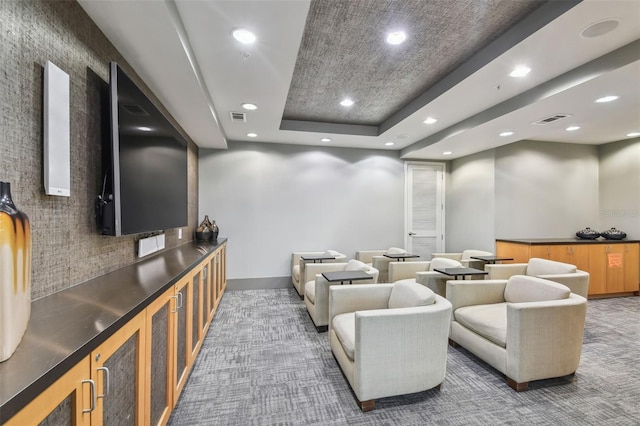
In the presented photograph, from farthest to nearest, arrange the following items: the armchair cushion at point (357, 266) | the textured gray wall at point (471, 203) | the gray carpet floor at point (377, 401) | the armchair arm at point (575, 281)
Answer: the textured gray wall at point (471, 203) < the armchair cushion at point (357, 266) < the armchair arm at point (575, 281) < the gray carpet floor at point (377, 401)

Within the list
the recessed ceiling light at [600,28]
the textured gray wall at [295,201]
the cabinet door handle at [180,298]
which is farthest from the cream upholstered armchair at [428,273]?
the cabinet door handle at [180,298]

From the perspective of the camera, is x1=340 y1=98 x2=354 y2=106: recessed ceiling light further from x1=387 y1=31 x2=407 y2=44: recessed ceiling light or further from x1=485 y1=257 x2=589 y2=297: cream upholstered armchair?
x1=485 y1=257 x2=589 y2=297: cream upholstered armchair

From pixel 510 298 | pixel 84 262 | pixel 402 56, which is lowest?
pixel 510 298

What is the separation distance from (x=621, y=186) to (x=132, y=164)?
7349 mm

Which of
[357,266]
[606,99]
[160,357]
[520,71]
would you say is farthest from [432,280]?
[160,357]

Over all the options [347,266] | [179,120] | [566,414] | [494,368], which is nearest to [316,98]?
[179,120]

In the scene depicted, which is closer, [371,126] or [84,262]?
[84,262]

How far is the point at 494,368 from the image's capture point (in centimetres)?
247

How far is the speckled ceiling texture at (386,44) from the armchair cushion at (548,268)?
8.52 feet

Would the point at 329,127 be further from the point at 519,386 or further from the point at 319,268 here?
the point at 519,386

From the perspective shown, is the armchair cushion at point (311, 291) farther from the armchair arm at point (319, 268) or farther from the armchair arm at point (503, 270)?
the armchair arm at point (503, 270)

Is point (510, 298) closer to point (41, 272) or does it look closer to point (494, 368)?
point (494, 368)

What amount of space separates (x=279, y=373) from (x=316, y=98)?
124 inches

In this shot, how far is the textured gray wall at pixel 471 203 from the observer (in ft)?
17.0
